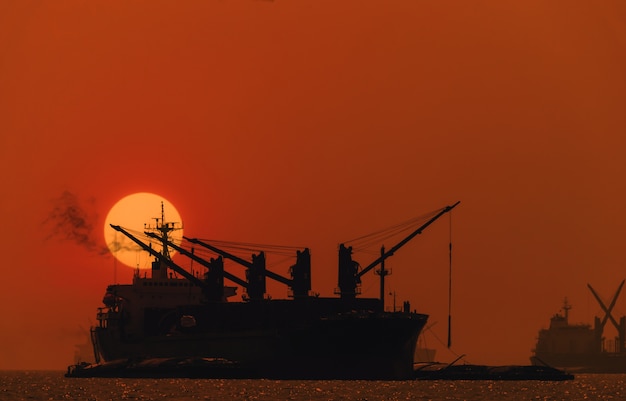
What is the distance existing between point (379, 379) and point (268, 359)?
13.9m

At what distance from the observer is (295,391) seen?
139 metres

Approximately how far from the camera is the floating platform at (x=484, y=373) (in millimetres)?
182875

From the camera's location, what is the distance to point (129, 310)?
7864 inches

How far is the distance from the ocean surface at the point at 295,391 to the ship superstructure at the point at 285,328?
271 centimetres

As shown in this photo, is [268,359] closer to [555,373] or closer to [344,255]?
[344,255]

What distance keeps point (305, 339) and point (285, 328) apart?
4396 millimetres

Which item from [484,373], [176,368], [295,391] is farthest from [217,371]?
[484,373]

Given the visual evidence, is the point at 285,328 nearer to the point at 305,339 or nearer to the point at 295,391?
the point at 305,339

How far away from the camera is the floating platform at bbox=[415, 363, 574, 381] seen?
7200 inches

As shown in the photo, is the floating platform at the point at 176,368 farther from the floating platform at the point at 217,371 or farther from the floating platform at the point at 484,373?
the floating platform at the point at 484,373

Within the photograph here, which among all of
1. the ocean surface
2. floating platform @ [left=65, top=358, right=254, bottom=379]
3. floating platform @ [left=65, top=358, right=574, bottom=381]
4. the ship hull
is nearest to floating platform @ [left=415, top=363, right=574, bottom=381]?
floating platform @ [left=65, top=358, right=574, bottom=381]

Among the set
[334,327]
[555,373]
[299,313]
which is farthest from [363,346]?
[555,373]

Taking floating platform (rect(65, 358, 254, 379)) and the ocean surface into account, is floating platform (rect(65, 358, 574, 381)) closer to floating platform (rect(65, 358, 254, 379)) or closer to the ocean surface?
floating platform (rect(65, 358, 254, 379))

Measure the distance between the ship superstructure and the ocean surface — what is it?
271 centimetres
